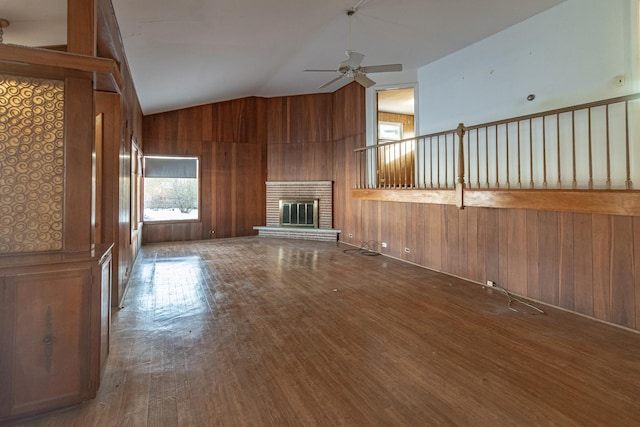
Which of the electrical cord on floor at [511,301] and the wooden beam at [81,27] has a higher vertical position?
the wooden beam at [81,27]

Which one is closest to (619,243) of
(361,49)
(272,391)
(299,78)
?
(272,391)

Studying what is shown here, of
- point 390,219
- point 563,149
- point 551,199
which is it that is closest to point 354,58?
point 563,149

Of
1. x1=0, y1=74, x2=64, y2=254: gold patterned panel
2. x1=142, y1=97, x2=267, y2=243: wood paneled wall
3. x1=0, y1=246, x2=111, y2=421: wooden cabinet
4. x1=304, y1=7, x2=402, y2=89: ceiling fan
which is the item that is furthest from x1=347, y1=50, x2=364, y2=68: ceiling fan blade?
x1=142, y1=97, x2=267, y2=243: wood paneled wall

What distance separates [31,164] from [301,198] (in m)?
7.04

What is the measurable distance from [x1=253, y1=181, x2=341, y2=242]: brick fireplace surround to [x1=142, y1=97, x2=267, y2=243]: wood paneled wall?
33cm

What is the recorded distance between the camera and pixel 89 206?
2.16 metres

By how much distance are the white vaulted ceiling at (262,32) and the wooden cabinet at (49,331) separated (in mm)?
2542

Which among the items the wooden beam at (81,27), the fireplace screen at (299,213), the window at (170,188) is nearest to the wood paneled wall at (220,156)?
A: the window at (170,188)

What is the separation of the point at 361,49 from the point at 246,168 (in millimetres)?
4746

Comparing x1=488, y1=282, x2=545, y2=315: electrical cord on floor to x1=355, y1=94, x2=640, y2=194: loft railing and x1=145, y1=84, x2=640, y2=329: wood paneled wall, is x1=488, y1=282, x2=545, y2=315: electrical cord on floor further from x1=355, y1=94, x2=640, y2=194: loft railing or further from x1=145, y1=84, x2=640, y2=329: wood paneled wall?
x1=355, y1=94, x2=640, y2=194: loft railing

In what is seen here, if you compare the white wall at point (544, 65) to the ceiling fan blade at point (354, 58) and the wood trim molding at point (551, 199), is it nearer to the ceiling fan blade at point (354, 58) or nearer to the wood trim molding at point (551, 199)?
the wood trim molding at point (551, 199)

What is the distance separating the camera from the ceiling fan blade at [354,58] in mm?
4445

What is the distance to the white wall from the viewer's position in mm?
3529

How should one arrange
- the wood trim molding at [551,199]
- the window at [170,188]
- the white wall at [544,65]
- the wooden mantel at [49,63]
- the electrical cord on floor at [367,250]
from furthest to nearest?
1. the window at [170,188]
2. the electrical cord on floor at [367,250]
3. the white wall at [544,65]
4. the wood trim molding at [551,199]
5. the wooden mantel at [49,63]
